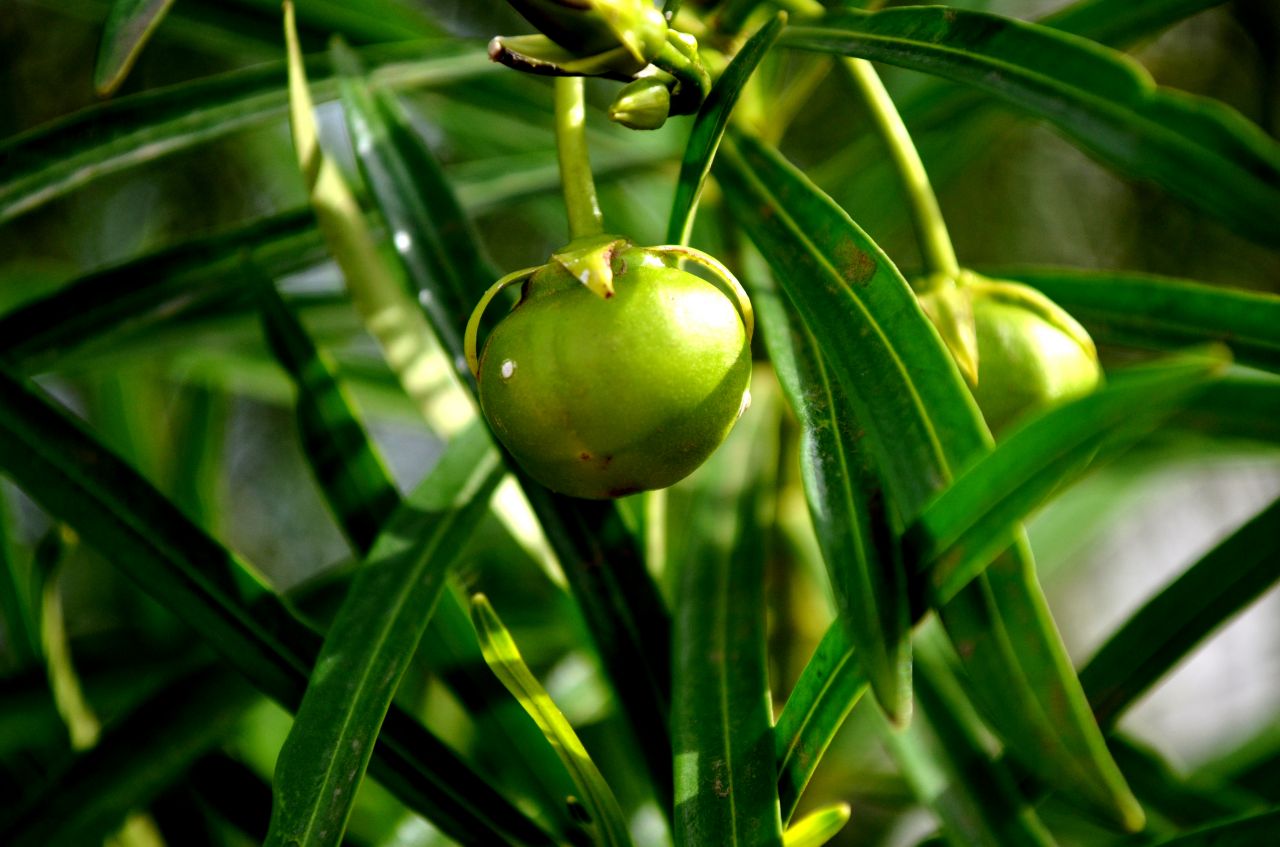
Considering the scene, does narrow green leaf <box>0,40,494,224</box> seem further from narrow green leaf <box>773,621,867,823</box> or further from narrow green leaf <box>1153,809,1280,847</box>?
narrow green leaf <box>1153,809,1280,847</box>

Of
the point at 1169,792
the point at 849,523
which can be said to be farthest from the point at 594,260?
the point at 1169,792

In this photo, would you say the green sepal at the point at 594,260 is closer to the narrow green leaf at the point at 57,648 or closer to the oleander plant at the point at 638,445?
the oleander plant at the point at 638,445

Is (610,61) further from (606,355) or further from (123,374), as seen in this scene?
(123,374)

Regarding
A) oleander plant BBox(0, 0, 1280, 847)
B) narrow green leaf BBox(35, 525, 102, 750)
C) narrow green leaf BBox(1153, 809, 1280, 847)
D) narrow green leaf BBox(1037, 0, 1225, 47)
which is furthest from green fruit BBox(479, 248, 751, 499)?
narrow green leaf BBox(35, 525, 102, 750)

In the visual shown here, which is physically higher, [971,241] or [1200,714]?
[971,241]

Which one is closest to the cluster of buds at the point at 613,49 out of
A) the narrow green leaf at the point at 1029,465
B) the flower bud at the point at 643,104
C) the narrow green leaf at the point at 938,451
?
the flower bud at the point at 643,104

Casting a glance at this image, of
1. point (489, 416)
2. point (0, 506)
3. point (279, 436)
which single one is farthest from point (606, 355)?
point (279, 436)
